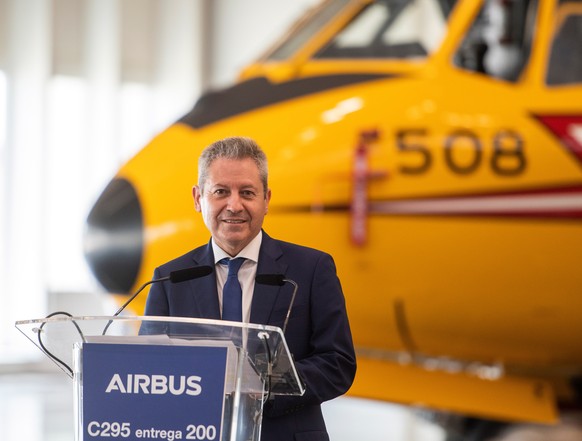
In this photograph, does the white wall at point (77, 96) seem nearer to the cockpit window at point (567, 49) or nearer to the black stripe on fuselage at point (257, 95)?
the black stripe on fuselage at point (257, 95)

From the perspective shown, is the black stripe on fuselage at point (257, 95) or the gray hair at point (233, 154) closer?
the gray hair at point (233, 154)

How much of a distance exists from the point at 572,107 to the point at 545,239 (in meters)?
Answer: 0.50

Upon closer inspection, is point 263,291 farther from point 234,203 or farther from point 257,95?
point 257,95

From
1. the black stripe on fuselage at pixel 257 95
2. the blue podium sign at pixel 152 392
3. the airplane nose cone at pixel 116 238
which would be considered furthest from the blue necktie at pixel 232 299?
the black stripe on fuselage at pixel 257 95

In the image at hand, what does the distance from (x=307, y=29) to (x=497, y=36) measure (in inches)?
32.9

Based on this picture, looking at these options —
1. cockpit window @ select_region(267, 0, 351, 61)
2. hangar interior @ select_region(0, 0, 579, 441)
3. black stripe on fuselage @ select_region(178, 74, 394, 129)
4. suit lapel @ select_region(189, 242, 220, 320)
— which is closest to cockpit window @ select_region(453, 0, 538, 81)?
black stripe on fuselage @ select_region(178, 74, 394, 129)

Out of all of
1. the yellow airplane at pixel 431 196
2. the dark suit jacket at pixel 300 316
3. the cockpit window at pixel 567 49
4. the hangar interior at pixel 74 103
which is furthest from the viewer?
the hangar interior at pixel 74 103

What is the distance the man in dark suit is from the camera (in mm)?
1977

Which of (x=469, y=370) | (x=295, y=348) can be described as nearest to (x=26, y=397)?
(x=469, y=370)

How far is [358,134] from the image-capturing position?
402 cm

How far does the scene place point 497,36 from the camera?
169 inches

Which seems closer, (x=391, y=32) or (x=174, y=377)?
(x=174, y=377)

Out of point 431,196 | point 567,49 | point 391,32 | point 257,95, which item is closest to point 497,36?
point 567,49

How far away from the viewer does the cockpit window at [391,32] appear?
14.3 ft
